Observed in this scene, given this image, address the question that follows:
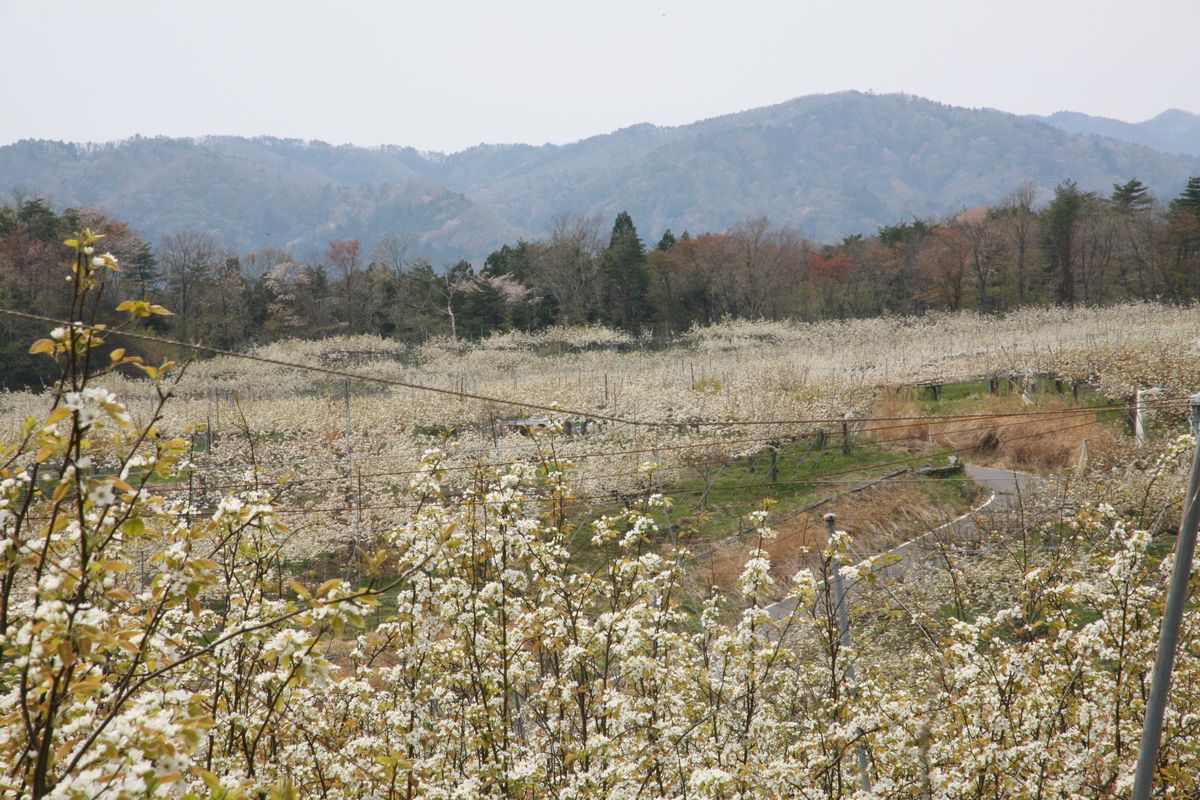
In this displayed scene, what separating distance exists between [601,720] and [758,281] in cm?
3494

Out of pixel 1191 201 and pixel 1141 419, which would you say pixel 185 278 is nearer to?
pixel 1141 419

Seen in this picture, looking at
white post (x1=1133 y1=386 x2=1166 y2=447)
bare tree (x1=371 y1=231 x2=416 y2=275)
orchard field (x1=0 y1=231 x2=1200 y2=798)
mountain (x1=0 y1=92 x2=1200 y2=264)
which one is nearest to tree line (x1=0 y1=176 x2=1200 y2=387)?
bare tree (x1=371 y1=231 x2=416 y2=275)

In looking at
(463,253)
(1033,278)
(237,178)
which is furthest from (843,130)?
(1033,278)

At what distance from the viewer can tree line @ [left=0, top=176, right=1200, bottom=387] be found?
105 feet

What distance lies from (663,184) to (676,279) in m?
138

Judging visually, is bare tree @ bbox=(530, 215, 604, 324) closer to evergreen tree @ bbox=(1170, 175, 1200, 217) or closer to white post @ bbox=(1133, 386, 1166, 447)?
evergreen tree @ bbox=(1170, 175, 1200, 217)

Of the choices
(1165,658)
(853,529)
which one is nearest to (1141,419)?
(853,529)

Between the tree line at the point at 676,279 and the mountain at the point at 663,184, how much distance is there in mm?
81821

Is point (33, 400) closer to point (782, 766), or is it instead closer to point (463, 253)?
point (782, 766)

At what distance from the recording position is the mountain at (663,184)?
5108 inches

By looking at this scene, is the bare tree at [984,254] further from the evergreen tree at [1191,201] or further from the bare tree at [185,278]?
the bare tree at [185,278]

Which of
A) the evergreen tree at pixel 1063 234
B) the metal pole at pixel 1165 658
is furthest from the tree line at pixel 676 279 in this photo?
the metal pole at pixel 1165 658

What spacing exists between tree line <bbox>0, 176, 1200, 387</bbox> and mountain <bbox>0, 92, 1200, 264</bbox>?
8182 cm

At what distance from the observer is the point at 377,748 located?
300 centimetres
